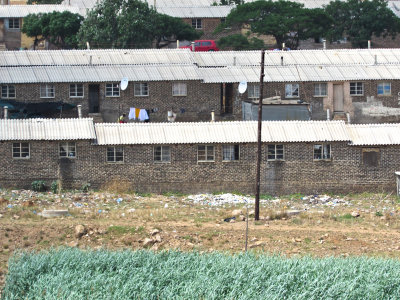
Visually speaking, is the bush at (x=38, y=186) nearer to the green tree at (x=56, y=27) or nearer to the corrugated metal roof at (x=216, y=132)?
the corrugated metal roof at (x=216, y=132)

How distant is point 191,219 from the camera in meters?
37.9

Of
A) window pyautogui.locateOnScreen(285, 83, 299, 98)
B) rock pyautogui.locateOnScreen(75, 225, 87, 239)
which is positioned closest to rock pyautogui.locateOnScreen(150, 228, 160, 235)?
rock pyautogui.locateOnScreen(75, 225, 87, 239)

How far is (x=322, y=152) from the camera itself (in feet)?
149

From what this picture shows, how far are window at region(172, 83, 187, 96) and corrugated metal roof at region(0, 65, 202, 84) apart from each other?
19.5 inches

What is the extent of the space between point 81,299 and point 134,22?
40.2 metres

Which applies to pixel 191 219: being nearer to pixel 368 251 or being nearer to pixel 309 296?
pixel 368 251

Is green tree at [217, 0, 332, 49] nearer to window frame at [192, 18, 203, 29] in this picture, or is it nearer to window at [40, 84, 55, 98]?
window frame at [192, 18, 203, 29]

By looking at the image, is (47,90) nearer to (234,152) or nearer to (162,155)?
(162,155)

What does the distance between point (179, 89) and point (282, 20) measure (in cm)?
1554

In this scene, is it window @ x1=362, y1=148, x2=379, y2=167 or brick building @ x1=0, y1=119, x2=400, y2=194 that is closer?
brick building @ x1=0, y1=119, x2=400, y2=194

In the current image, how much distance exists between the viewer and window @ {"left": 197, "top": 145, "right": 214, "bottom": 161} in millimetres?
44844

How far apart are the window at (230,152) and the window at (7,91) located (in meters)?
14.9


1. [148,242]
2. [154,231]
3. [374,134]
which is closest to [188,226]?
[154,231]

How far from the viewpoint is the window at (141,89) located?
54625 millimetres
